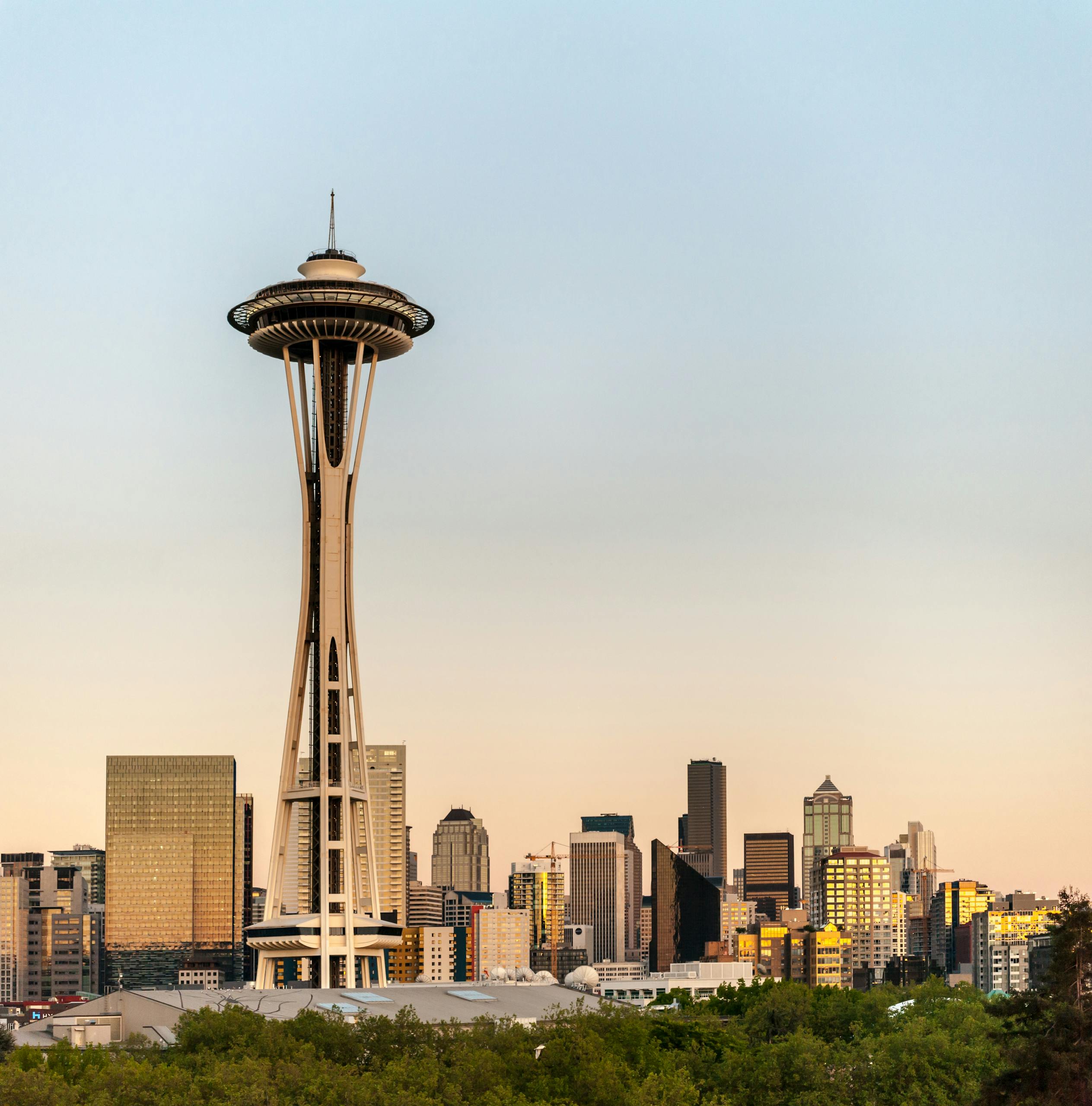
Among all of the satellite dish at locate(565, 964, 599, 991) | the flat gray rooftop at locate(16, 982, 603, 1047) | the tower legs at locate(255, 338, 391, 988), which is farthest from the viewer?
the satellite dish at locate(565, 964, 599, 991)

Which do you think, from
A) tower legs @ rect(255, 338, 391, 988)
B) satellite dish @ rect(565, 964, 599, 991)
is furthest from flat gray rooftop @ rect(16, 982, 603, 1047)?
satellite dish @ rect(565, 964, 599, 991)

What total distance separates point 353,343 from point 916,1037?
266 ft

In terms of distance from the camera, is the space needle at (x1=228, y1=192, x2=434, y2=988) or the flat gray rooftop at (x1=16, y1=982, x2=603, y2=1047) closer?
the flat gray rooftop at (x1=16, y1=982, x2=603, y2=1047)

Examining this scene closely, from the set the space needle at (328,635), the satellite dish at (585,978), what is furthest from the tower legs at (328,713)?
the satellite dish at (585,978)

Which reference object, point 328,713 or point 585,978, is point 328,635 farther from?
point 585,978

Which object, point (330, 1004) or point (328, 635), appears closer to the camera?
point (330, 1004)

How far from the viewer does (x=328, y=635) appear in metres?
147

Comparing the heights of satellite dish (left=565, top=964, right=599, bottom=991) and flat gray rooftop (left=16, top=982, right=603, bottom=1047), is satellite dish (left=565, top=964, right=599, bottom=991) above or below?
below

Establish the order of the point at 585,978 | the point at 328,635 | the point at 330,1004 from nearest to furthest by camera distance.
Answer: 1. the point at 330,1004
2. the point at 328,635
3. the point at 585,978

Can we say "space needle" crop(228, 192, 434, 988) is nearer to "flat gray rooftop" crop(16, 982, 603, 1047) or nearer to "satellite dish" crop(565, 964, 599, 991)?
"flat gray rooftop" crop(16, 982, 603, 1047)

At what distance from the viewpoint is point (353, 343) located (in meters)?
154

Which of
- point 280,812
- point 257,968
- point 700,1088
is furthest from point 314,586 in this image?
point 700,1088

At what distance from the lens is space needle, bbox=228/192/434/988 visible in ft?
482

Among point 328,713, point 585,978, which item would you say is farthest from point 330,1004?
point 585,978
